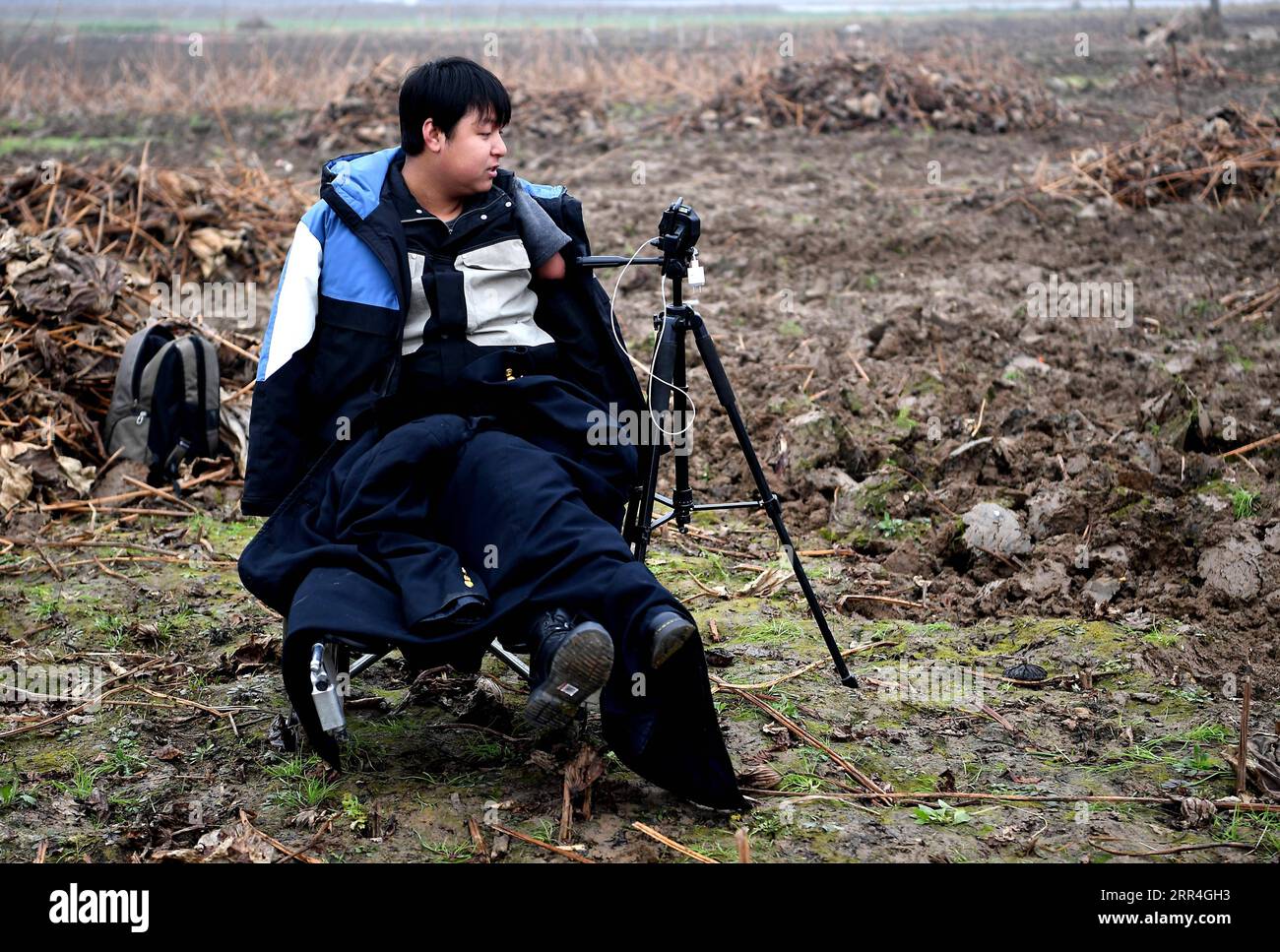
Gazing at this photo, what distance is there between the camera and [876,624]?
4727 millimetres

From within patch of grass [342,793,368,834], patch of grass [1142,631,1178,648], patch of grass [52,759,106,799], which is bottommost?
patch of grass [52,759,106,799]

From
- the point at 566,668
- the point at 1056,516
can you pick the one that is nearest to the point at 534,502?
the point at 566,668

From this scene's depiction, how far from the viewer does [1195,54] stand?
17047 mm

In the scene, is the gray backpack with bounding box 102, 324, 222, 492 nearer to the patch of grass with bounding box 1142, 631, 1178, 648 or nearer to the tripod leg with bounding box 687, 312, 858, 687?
the tripod leg with bounding box 687, 312, 858, 687

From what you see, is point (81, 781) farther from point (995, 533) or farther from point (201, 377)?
point (995, 533)

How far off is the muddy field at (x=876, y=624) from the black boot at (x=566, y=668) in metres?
0.37

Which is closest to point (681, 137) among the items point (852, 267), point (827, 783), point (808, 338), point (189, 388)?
point (852, 267)

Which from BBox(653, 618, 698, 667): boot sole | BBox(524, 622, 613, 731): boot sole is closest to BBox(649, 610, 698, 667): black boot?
BBox(653, 618, 698, 667): boot sole

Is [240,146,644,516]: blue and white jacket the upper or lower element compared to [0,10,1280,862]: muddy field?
upper

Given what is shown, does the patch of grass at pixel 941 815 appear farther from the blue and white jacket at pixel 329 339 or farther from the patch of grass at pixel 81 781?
the patch of grass at pixel 81 781

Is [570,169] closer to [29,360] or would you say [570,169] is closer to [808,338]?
[808,338]

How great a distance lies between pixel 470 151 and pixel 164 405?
2.99 m

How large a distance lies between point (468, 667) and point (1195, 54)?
16922 millimetres

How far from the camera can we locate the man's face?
3.68 m
